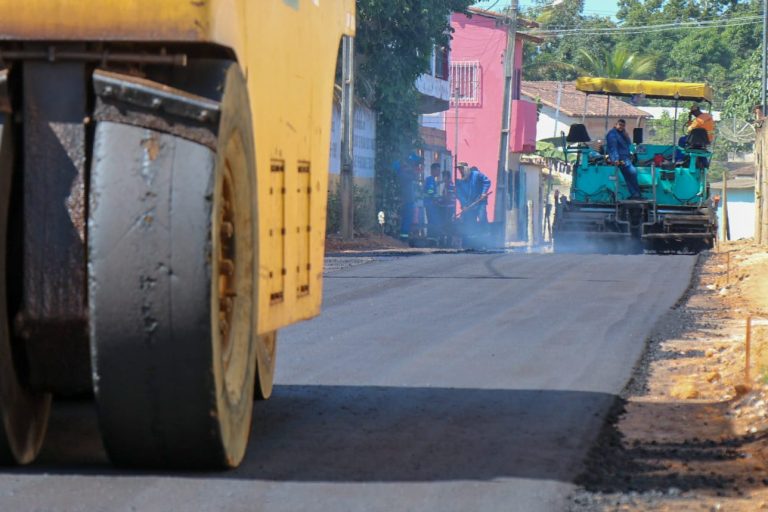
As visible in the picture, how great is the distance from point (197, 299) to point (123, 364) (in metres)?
0.35

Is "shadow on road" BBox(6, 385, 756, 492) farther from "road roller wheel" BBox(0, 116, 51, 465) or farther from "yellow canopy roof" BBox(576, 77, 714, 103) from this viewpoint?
"yellow canopy roof" BBox(576, 77, 714, 103)

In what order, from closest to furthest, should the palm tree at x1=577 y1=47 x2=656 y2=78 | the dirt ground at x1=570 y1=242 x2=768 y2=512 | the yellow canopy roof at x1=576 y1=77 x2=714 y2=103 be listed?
the dirt ground at x1=570 y1=242 x2=768 y2=512
the yellow canopy roof at x1=576 y1=77 x2=714 y2=103
the palm tree at x1=577 y1=47 x2=656 y2=78

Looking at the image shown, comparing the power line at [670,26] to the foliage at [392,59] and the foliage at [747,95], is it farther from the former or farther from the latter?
the foliage at [392,59]

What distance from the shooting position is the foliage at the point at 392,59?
33344 millimetres

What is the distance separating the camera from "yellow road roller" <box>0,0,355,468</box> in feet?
17.1

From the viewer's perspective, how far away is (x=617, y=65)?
56.7 metres

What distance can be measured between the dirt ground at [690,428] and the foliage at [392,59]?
1942 cm

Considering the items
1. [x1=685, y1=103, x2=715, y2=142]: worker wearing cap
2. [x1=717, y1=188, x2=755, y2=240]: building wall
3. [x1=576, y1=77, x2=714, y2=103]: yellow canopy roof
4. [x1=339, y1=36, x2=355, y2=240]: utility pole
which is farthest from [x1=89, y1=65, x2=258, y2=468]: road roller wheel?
[x1=717, y1=188, x2=755, y2=240]: building wall

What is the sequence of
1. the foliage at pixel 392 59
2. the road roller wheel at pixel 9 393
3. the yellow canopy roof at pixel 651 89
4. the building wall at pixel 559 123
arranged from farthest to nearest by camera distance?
the building wall at pixel 559 123 → the foliage at pixel 392 59 → the yellow canopy roof at pixel 651 89 → the road roller wheel at pixel 9 393

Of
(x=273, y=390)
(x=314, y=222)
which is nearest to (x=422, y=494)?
(x=314, y=222)

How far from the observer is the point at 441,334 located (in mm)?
12391

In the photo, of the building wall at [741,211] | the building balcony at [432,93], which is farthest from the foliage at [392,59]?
the building wall at [741,211]

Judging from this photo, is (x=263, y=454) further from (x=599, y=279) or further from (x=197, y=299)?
(x=599, y=279)

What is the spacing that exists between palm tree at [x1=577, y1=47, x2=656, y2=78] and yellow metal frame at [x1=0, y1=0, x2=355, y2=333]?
163ft
